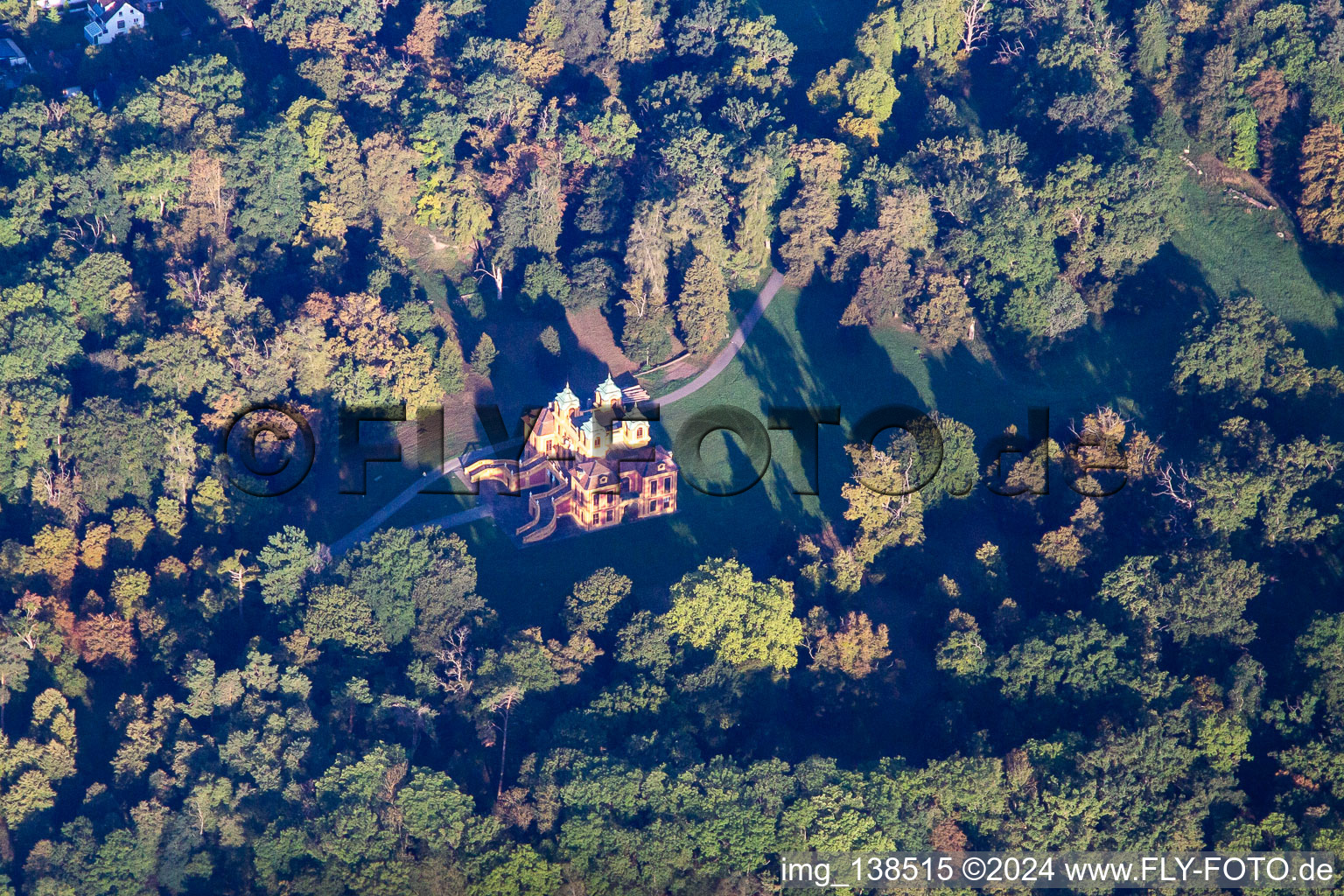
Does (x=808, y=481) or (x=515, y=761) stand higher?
(x=808, y=481)

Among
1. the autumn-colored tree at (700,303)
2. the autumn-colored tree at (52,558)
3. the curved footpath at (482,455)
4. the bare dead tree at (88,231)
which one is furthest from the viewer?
the bare dead tree at (88,231)

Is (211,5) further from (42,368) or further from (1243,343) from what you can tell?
(1243,343)

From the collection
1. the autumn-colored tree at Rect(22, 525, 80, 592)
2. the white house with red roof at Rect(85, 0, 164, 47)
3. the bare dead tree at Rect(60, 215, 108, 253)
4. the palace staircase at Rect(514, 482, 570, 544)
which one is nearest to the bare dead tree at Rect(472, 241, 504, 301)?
the palace staircase at Rect(514, 482, 570, 544)

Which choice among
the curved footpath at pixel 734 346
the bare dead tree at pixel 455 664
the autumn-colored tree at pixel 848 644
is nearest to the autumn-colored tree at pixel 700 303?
the curved footpath at pixel 734 346

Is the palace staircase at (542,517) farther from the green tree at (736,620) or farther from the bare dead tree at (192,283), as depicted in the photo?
the bare dead tree at (192,283)

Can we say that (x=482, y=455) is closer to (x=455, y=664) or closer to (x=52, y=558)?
(x=455, y=664)

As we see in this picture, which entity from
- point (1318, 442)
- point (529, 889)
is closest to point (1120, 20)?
point (1318, 442)
